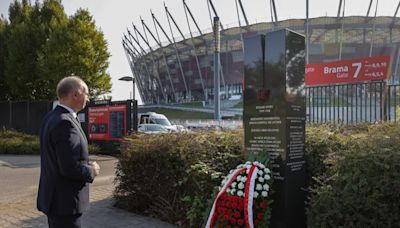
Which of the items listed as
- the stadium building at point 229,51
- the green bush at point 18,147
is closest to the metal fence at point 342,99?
the green bush at point 18,147

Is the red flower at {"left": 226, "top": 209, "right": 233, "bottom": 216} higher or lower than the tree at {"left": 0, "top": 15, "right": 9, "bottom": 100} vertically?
lower

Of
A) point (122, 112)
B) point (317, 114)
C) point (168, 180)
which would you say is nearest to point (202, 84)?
point (122, 112)

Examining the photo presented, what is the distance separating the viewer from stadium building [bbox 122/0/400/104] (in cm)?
6519

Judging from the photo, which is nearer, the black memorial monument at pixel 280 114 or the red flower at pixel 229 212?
the red flower at pixel 229 212

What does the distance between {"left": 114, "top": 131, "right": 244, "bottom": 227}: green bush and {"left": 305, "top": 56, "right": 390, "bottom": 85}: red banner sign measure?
657 cm

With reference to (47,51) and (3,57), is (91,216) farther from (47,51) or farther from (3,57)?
(3,57)

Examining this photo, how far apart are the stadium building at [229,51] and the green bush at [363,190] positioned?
5181 cm

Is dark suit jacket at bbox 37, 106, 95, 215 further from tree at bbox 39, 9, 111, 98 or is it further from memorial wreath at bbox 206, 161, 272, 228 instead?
tree at bbox 39, 9, 111, 98

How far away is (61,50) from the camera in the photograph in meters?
23.3

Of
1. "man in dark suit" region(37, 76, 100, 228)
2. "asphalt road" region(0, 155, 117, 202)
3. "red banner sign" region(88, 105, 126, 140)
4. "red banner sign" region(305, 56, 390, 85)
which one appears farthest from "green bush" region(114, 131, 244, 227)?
"red banner sign" region(88, 105, 126, 140)

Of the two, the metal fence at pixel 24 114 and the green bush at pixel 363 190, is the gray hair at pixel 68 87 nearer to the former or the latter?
the green bush at pixel 363 190

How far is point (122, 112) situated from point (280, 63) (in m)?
13.5

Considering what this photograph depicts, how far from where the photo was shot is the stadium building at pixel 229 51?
65.2 meters

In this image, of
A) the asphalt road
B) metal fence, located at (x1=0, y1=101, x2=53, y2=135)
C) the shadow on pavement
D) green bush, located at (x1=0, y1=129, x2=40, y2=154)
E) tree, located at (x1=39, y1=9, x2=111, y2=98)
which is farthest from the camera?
metal fence, located at (x1=0, y1=101, x2=53, y2=135)
